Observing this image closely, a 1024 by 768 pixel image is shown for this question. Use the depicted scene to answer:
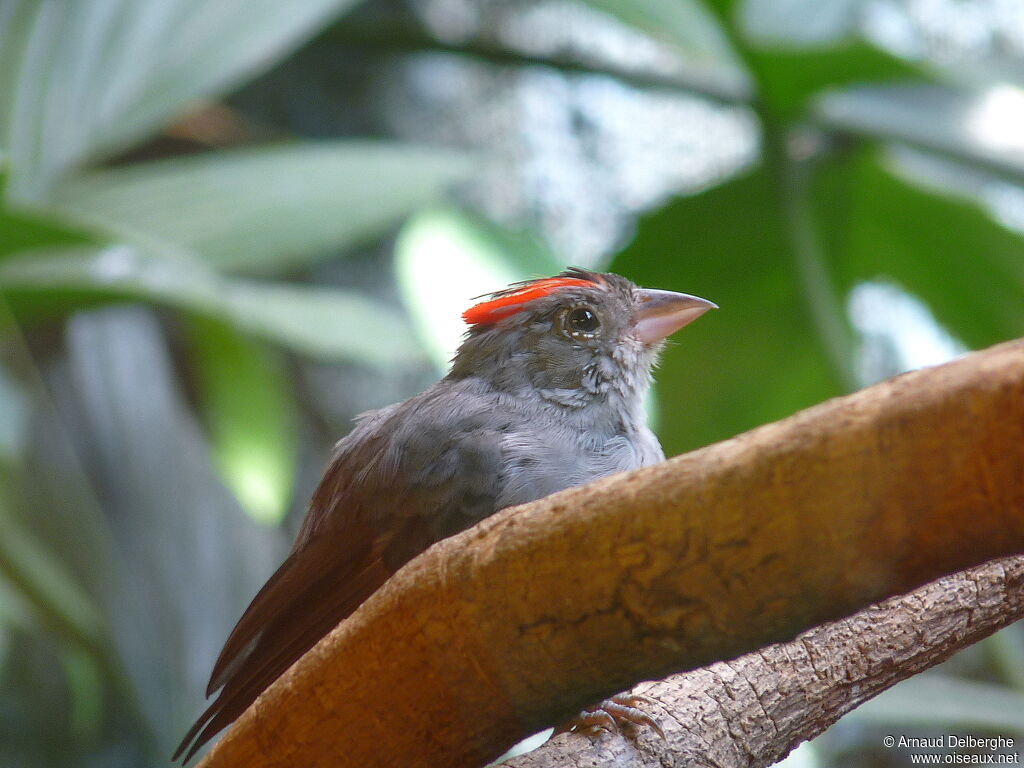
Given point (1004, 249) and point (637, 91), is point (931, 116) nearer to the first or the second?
point (1004, 249)

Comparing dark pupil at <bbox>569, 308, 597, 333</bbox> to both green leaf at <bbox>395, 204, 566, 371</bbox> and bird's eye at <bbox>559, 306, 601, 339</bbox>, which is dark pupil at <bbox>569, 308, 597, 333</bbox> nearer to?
bird's eye at <bbox>559, 306, 601, 339</bbox>

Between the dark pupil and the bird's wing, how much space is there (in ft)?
1.51

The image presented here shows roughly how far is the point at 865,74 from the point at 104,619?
415cm

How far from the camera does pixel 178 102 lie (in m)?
4.04

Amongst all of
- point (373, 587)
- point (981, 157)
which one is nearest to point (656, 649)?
point (373, 587)

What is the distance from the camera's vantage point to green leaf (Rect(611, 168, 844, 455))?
4.38 metres

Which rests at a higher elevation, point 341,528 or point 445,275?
point 445,275

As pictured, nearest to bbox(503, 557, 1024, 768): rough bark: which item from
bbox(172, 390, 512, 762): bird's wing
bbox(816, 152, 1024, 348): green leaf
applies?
bbox(172, 390, 512, 762): bird's wing

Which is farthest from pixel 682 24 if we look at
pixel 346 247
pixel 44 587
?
pixel 44 587

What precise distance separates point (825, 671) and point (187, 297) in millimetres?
2320

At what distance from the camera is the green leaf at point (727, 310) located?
4.38m

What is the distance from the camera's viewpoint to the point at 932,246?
4.63 meters

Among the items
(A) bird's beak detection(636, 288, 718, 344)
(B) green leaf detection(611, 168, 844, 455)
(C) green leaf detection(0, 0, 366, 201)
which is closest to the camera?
(A) bird's beak detection(636, 288, 718, 344)

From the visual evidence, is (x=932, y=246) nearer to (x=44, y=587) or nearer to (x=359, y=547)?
(x=359, y=547)
